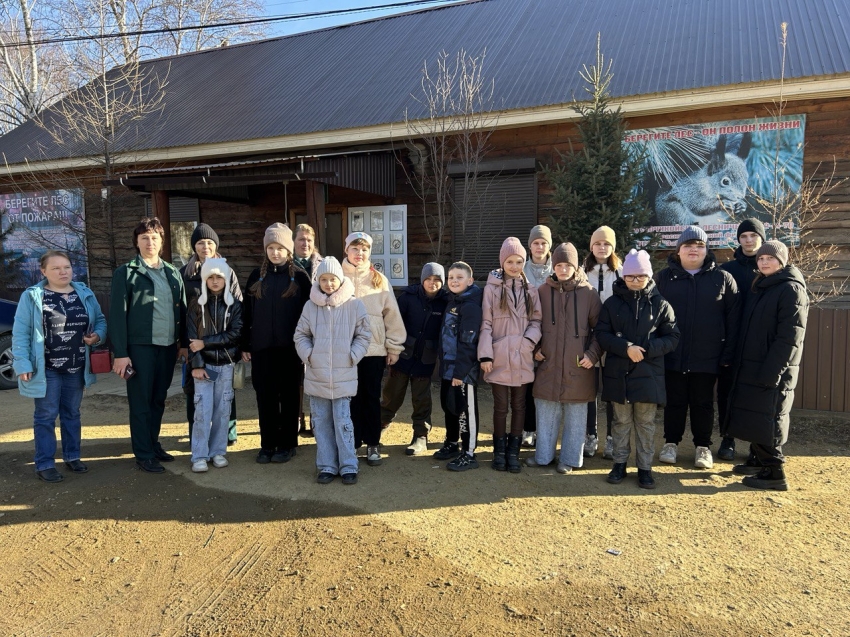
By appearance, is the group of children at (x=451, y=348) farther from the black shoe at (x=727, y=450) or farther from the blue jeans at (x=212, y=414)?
the black shoe at (x=727, y=450)

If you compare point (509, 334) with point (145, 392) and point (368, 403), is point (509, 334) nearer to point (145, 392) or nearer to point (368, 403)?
point (368, 403)

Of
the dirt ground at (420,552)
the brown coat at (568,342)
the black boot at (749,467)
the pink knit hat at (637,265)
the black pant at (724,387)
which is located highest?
the pink knit hat at (637,265)

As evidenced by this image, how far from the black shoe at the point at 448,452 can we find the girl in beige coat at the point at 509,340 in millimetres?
436

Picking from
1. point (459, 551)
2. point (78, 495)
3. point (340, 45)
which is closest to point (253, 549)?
point (459, 551)

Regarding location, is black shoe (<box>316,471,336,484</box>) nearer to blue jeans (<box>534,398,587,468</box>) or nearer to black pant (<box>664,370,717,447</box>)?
blue jeans (<box>534,398,587,468</box>)

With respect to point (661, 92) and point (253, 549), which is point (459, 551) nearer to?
point (253, 549)

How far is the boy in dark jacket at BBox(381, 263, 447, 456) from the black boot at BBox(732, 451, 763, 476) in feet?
8.42

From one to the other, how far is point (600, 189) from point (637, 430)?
12.7ft

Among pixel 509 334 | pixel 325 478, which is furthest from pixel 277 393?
pixel 509 334

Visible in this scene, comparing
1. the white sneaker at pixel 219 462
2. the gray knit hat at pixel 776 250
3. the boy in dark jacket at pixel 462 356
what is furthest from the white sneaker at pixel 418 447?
the gray knit hat at pixel 776 250

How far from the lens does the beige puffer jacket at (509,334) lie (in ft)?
14.7

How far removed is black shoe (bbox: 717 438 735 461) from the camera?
4910mm

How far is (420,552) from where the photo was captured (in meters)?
3.28

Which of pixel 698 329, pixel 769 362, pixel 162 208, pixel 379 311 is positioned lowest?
pixel 769 362
